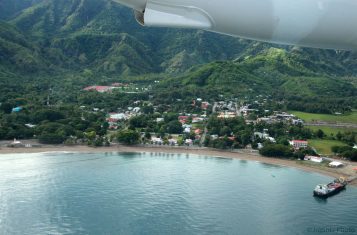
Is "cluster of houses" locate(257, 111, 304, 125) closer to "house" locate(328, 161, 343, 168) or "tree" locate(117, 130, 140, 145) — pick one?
"house" locate(328, 161, 343, 168)

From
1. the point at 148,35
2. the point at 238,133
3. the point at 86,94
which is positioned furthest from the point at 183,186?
the point at 148,35

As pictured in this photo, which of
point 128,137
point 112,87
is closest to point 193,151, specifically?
point 128,137

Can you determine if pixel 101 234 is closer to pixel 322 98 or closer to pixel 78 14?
pixel 322 98

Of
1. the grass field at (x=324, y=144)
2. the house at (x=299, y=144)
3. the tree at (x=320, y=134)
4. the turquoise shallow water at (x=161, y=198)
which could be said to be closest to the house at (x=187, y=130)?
the turquoise shallow water at (x=161, y=198)

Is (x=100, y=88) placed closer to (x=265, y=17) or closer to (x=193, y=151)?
(x=193, y=151)

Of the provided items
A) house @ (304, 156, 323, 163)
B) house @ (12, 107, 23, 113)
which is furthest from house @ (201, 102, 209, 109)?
house @ (12, 107, 23, 113)

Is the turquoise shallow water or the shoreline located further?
the shoreline
